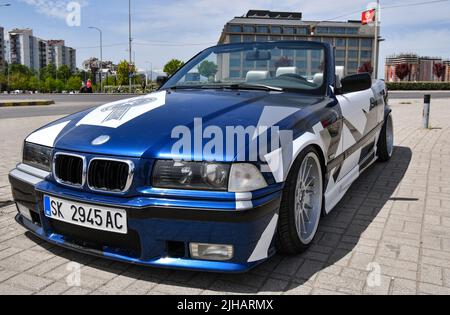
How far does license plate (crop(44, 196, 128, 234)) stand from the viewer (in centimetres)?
233

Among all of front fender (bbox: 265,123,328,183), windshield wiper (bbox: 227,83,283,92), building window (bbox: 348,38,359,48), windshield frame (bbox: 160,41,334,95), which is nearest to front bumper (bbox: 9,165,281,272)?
front fender (bbox: 265,123,328,183)

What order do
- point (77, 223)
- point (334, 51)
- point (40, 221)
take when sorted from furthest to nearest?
1. point (334, 51)
2. point (40, 221)
3. point (77, 223)

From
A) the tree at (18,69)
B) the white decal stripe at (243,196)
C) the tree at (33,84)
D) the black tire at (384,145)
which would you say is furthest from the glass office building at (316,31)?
the white decal stripe at (243,196)

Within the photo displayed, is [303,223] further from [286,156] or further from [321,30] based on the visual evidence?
[321,30]

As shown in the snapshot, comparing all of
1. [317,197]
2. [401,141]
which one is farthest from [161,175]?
[401,141]

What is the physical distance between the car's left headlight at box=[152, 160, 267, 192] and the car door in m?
1.55

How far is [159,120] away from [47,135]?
0.82m

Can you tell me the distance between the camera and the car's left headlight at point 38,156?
2.72 metres

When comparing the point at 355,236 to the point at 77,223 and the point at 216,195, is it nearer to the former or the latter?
the point at 216,195

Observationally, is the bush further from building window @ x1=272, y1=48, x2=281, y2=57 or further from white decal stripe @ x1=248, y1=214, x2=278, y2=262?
white decal stripe @ x1=248, y1=214, x2=278, y2=262

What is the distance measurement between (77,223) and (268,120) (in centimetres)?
128

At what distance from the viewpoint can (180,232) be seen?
2.28 meters

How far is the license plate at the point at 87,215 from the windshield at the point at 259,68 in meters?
1.64

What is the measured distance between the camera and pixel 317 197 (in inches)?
123
